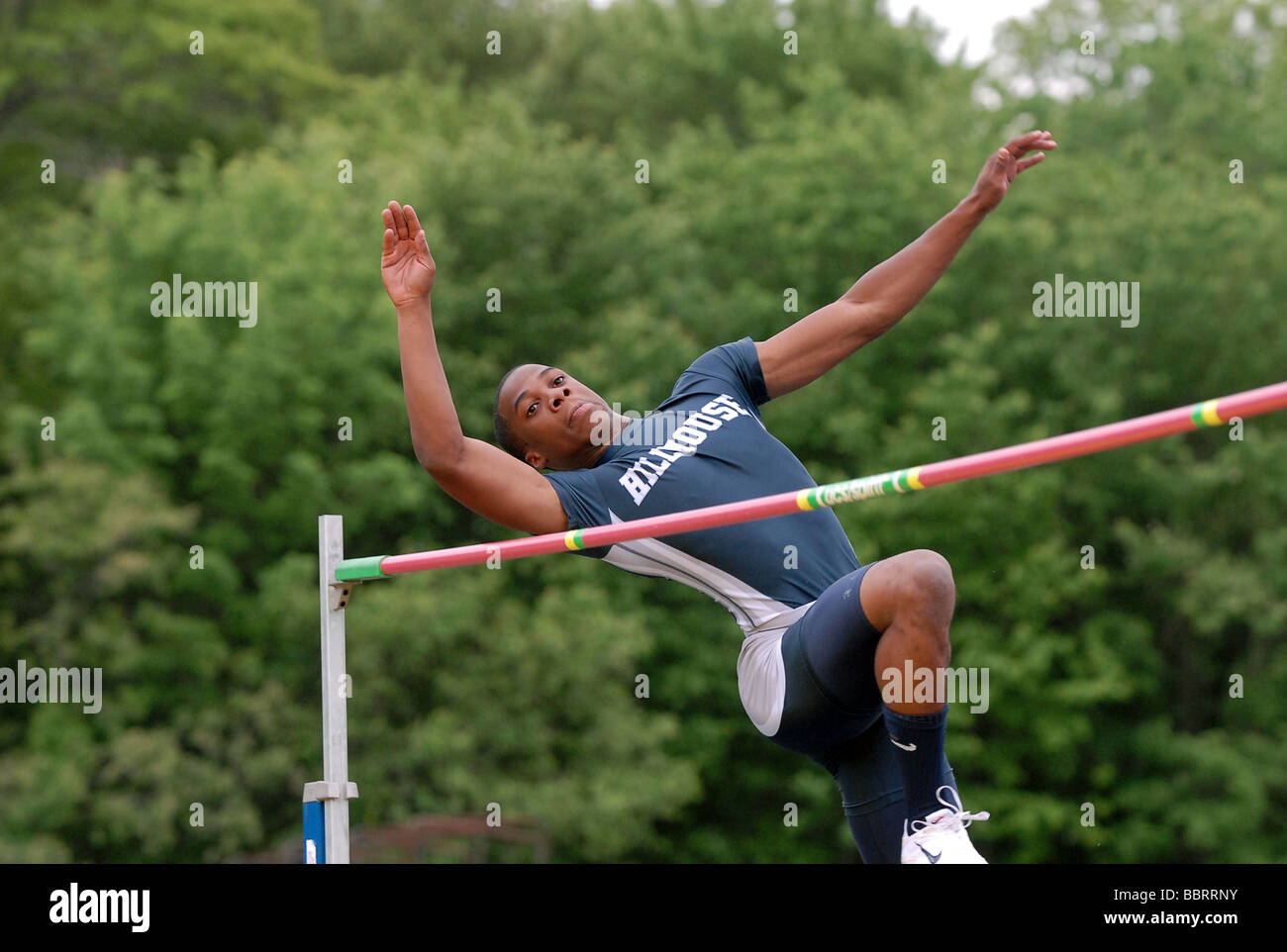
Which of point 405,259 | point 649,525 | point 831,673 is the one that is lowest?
point 831,673

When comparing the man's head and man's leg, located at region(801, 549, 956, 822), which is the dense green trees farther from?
man's leg, located at region(801, 549, 956, 822)

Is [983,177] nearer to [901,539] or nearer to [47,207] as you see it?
[901,539]

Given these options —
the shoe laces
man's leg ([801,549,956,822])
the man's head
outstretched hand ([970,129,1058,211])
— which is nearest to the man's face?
the man's head

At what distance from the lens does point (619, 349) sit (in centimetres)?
1708

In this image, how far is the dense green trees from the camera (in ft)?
53.3

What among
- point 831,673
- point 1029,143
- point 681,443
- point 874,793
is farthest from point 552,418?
point 1029,143

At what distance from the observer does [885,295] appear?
14.7 feet

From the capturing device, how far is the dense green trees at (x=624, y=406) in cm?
1623

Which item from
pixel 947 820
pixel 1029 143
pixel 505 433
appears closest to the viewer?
pixel 947 820

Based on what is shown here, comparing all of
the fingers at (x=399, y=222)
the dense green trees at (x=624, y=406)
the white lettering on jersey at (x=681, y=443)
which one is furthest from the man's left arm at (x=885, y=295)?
the dense green trees at (x=624, y=406)

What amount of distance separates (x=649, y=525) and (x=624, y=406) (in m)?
12.2

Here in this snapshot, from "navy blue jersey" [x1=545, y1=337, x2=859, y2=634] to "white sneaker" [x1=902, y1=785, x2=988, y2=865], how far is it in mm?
666

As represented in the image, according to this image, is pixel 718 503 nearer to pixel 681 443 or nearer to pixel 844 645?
pixel 681 443

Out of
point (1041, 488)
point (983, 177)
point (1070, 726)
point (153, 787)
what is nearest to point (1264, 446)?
point (1041, 488)
